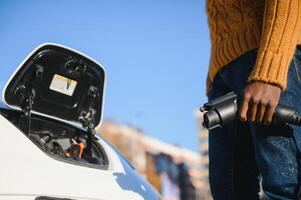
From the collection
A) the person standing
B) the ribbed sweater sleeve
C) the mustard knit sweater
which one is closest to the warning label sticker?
the mustard knit sweater

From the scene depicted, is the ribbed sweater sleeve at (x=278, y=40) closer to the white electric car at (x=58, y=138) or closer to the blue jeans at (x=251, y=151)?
the blue jeans at (x=251, y=151)

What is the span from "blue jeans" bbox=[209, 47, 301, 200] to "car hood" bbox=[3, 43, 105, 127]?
996 millimetres

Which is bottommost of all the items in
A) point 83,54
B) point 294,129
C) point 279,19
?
point 294,129

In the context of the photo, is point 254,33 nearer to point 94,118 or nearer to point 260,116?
point 260,116

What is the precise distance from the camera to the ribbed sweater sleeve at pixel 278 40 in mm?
1955

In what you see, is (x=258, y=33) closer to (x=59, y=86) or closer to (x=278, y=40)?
(x=278, y=40)

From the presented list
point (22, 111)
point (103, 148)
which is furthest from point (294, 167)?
point (22, 111)

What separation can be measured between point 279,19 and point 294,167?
23.0 inches

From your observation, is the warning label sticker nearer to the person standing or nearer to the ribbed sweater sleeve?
the person standing

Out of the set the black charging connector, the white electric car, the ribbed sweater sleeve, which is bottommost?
the white electric car

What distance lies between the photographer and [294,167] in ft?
6.49

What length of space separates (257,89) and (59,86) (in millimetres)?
1484

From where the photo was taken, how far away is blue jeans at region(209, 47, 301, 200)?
197 centimetres

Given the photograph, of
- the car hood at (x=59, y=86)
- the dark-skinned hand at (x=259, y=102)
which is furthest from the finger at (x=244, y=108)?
the car hood at (x=59, y=86)
